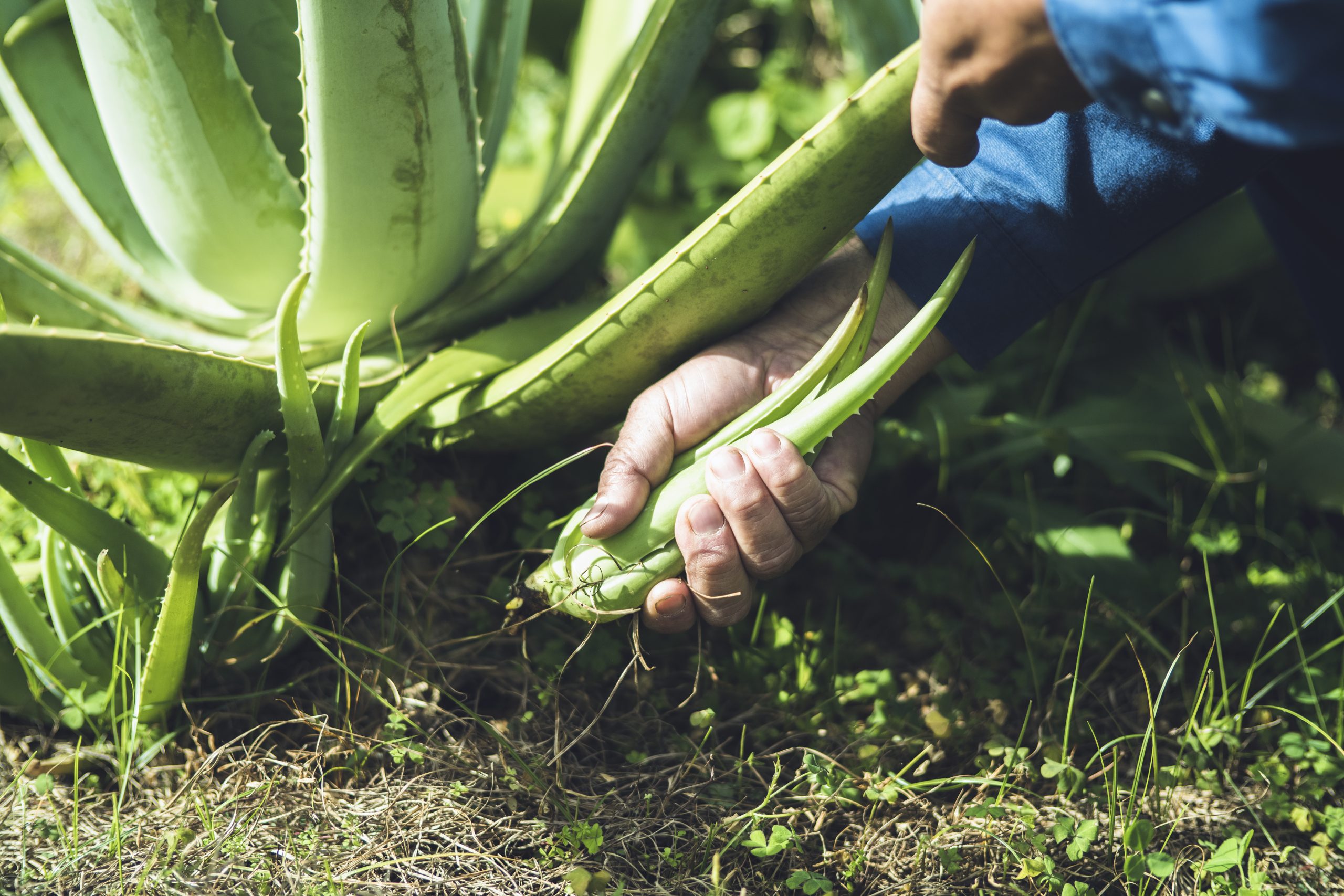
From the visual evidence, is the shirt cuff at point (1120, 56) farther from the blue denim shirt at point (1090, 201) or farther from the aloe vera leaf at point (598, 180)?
the aloe vera leaf at point (598, 180)

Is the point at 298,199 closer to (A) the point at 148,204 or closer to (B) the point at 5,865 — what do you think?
(A) the point at 148,204

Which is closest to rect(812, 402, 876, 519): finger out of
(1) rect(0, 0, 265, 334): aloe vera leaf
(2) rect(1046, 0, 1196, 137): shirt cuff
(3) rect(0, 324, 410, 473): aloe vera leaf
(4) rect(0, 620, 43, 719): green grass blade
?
(2) rect(1046, 0, 1196, 137): shirt cuff

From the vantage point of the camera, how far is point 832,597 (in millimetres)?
1432

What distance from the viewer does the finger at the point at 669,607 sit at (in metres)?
1.07

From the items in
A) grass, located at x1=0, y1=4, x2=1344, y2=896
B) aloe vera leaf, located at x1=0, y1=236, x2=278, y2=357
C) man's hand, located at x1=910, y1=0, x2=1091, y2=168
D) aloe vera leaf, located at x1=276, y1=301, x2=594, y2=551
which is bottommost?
grass, located at x1=0, y1=4, x2=1344, y2=896

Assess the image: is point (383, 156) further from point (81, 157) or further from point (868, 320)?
point (868, 320)

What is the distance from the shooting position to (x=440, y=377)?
124 centimetres

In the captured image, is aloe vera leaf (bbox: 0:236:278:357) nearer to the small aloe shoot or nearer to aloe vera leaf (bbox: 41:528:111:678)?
aloe vera leaf (bbox: 41:528:111:678)

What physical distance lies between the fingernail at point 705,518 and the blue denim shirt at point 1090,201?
437 mm

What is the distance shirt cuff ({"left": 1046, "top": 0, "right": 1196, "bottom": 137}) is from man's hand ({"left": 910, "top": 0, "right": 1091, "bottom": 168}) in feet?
0.09

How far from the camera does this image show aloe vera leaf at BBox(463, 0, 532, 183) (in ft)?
4.62

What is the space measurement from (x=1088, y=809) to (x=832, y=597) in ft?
1.48

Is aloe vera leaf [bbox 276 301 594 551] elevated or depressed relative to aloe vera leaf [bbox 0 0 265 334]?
depressed

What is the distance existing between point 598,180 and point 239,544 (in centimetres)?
69
